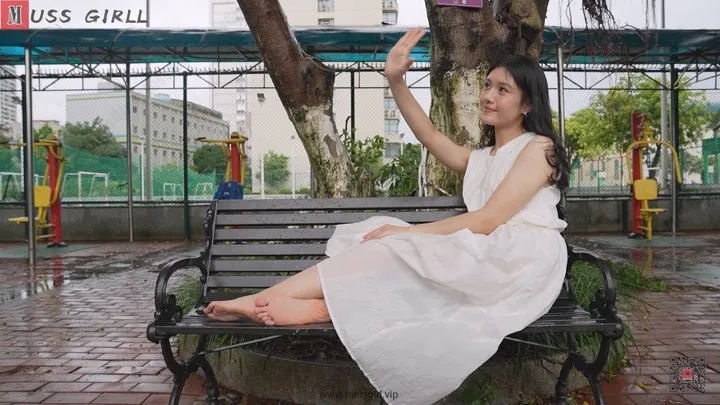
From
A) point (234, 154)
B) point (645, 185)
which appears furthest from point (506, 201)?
point (645, 185)

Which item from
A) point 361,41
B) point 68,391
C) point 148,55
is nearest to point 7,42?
point 148,55

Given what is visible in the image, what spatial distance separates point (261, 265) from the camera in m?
2.77

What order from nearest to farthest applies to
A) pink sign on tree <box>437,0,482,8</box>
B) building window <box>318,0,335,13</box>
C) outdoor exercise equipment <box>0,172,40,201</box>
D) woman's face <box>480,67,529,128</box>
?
woman's face <box>480,67,529,128</box>
pink sign on tree <box>437,0,482,8</box>
outdoor exercise equipment <box>0,172,40,201</box>
building window <box>318,0,335,13</box>

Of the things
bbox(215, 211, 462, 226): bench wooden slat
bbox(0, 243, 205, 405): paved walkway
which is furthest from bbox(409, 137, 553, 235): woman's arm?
bbox(0, 243, 205, 405): paved walkway

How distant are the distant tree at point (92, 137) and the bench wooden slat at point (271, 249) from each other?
1167 centimetres

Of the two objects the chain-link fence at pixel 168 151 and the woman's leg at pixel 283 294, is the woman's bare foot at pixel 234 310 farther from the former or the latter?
the chain-link fence at pixel 168 151

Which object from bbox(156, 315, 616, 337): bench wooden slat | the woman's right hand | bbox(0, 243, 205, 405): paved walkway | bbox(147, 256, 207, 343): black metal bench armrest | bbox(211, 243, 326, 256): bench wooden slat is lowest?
bbox(0, 243, 205, 405): paved walkway

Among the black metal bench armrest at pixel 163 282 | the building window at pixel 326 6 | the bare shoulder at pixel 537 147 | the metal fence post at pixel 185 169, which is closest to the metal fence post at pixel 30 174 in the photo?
the metal fence post at pixel 185 169

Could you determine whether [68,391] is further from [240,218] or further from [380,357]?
[380,357]

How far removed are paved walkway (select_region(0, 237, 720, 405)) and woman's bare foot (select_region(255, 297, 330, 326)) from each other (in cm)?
87

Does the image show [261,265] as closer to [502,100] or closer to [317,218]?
[317,218]

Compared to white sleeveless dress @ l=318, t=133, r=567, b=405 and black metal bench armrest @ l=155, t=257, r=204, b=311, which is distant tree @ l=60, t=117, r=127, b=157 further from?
white sleeveless dress @ l=318, t=133, r=567, b=405

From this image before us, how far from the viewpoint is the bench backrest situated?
9.10 ft

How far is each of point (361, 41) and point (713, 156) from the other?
829cm
